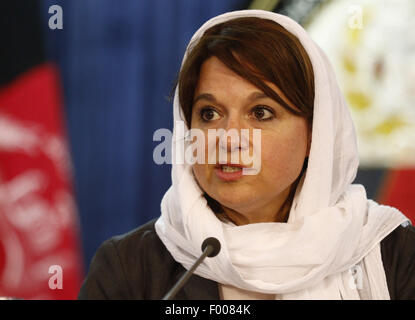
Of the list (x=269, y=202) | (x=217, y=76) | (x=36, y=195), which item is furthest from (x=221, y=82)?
(x=36, y=195)

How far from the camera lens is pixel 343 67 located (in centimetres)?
261

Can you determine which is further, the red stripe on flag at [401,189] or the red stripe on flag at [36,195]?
the red stripe on flag at [36,195]

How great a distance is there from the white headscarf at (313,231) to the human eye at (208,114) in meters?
0.13

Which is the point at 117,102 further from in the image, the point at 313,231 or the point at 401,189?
the point at 313,231

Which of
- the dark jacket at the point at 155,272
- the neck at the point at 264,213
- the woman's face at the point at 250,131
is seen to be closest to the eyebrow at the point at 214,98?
the woman's face at the point at 250,131

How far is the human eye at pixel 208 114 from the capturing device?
50.2 inches

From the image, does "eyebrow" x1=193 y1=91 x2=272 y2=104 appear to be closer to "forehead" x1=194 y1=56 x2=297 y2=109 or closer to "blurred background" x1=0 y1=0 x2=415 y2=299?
"forehead" x1=194 y1=56 x2=297 y2=109

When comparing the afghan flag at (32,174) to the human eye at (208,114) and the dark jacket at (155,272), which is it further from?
the human eye at (208,114)

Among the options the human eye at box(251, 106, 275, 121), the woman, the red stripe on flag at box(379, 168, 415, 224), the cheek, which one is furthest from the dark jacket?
the red stripe on flag at box(379, 168, 415, 224)
